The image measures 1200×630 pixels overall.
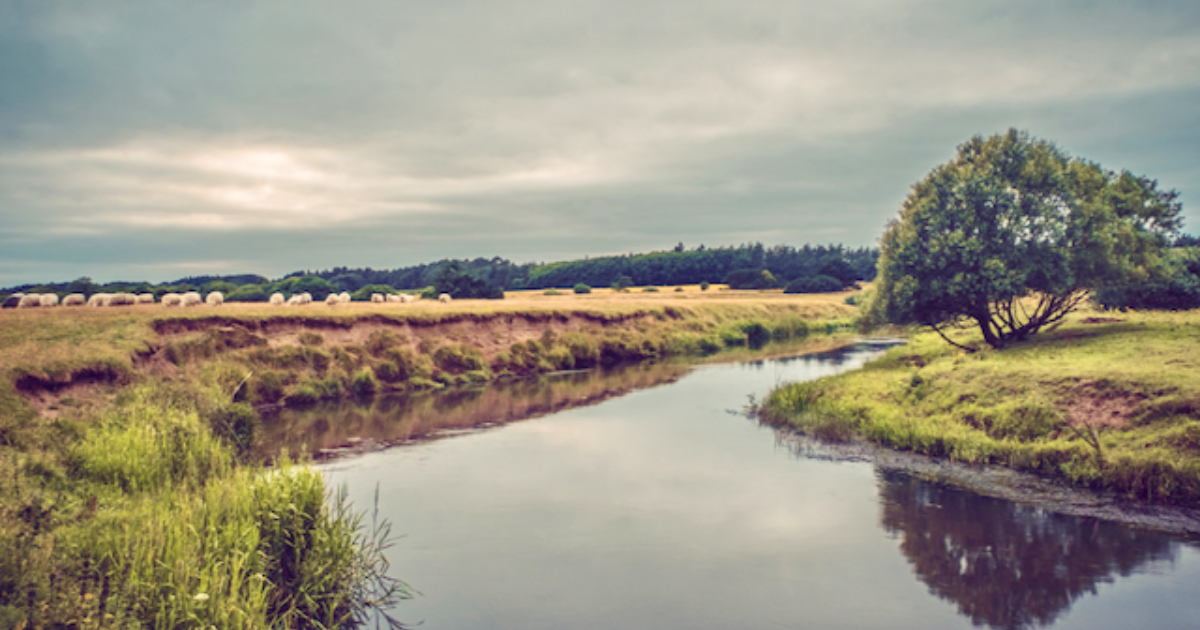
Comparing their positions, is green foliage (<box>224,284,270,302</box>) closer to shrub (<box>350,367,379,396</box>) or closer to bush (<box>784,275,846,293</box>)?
shrub (<box>350,367,379,396</box>)

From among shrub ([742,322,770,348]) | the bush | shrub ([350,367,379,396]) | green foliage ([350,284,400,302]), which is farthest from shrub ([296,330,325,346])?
the bush

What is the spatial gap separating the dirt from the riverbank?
2cm

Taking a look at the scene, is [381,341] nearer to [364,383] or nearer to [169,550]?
[364,383]

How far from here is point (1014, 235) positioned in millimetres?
25750

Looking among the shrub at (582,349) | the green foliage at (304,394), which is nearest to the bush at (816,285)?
the shrub at (582,349)

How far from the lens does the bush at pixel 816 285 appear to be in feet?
394

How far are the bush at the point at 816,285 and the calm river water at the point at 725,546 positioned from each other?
101 m

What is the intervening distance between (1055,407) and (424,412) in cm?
2152

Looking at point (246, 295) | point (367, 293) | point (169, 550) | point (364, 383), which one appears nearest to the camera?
point (169, 550)

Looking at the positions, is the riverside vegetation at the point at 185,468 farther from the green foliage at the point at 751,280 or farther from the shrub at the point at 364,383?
the green foliage at the point at 751,280

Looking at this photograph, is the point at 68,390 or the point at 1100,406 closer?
the point at 1100,406

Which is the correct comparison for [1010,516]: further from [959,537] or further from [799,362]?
[799,362]

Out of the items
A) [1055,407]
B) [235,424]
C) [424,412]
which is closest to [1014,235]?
[1055,407]

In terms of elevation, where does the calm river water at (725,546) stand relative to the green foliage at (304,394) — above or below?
below
